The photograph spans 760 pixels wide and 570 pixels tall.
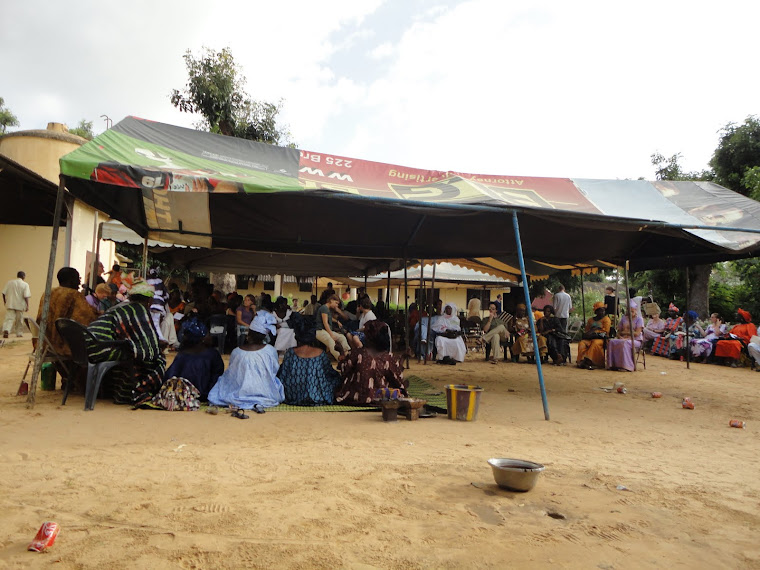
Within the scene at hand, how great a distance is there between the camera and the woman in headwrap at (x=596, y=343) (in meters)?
11.5

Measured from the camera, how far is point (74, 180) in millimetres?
5887

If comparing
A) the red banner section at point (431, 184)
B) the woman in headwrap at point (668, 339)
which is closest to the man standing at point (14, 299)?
the red banner section at point (431, 184)

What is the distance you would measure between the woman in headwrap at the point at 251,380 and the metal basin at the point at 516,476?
3306 mm

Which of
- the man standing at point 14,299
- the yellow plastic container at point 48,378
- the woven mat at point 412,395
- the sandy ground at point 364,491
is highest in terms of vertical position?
the man standing at point 14,299

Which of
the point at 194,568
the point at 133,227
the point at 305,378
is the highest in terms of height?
the point at 133,227

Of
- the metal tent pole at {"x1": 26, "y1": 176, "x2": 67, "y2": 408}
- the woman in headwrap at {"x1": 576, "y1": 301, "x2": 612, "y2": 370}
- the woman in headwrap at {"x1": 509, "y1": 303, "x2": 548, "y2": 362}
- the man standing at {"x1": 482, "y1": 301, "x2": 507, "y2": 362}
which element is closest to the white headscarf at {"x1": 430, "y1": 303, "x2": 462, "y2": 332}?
the man standing at {"x1": 482, "y1": 301, "x2": 507, "y2": 362}

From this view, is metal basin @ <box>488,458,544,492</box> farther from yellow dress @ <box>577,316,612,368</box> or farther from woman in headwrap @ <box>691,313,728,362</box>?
woman in headwrap @ <box>691,313,728,362</box>

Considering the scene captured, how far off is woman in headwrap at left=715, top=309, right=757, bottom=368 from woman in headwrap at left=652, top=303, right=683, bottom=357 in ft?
4.42

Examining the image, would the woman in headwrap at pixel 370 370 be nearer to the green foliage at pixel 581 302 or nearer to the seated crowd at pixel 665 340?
the seated crowd at pixel 665 340

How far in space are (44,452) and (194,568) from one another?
2.39 m

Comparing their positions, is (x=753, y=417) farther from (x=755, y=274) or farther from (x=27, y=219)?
(x=755, y=274)

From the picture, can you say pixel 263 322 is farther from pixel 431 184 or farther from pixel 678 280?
pixel 678 280

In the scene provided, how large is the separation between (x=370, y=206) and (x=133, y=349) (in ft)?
12.5

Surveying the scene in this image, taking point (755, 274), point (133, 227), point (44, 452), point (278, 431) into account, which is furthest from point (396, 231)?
point (755, 274)
